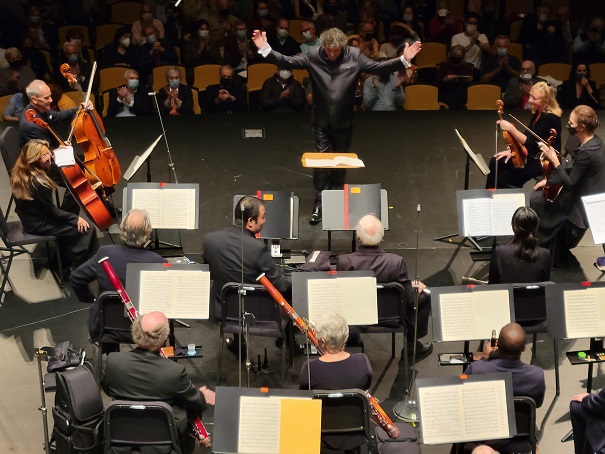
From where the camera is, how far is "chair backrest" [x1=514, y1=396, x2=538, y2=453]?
5.49m

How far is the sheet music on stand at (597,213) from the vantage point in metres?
7.19

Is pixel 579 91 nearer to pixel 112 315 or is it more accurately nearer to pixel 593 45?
pixel 593 45

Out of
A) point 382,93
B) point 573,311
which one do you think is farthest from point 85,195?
point 382,93

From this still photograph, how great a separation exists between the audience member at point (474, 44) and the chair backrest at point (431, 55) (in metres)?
0.22

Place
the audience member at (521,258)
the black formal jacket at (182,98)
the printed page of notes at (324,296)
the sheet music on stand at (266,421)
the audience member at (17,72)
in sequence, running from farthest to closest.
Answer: the audience member at (17,72) < the black formal jacket at (182,98) < the audience member at (521,258) < the printed page of notes at (324,296) < the sheet music on stand at (266,421)

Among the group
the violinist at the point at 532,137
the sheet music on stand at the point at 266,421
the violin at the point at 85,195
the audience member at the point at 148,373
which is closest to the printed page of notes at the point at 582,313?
the sheet music on stand at the point at 266,421

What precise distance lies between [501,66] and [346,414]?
7738 millimetres

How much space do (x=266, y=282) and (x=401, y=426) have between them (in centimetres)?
129

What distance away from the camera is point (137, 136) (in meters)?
10.7

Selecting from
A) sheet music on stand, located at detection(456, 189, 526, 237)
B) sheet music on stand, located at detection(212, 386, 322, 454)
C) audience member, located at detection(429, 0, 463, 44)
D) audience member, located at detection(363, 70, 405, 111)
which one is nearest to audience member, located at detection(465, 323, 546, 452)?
sheet music on stand, located at detection(212, 386, 322, 454)

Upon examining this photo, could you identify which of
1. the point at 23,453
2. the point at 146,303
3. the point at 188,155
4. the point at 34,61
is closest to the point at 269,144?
the point at 188,155

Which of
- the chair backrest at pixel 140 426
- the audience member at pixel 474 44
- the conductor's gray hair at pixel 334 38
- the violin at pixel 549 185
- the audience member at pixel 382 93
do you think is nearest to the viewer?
the chair backrest at pixel 140 426

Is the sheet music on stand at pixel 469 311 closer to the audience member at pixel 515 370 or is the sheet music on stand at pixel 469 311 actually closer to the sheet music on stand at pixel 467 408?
the audience member at pixel 515 370

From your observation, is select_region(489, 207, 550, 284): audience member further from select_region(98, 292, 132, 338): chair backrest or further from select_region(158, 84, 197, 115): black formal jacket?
select_region(158, 84, 197, 115): black formal jacket
